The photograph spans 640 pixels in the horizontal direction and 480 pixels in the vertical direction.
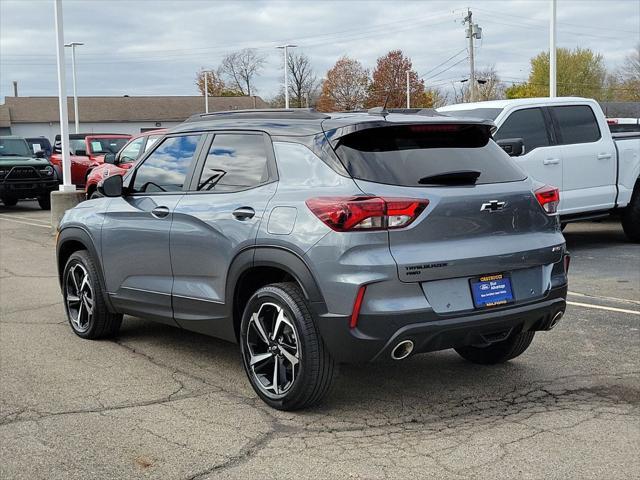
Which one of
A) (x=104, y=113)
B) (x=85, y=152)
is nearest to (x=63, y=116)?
(x=85, y=152)

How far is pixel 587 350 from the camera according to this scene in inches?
246

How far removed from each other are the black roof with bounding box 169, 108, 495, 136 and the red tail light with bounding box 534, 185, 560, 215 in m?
0.52

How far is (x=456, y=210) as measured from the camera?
4.68 m

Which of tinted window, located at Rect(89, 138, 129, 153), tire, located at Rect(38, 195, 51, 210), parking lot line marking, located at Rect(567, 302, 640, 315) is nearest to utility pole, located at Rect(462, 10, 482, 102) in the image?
tinted window, located at Rect(89, 138, 129, 153)

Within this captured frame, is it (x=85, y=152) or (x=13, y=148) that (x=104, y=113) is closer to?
(x=85, y=152)

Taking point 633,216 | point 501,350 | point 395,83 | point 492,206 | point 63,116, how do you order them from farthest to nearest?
point 395,83, point 63,116, point 633,216, point 501,350, point 492,206

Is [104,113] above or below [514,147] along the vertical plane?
above

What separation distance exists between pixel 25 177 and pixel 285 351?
1692 centimetres

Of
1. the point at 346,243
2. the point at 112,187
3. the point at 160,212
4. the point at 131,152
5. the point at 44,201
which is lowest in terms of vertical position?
the point at 44,201

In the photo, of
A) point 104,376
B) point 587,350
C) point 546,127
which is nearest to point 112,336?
point 104,376

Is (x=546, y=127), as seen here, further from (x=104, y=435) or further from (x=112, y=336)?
(x=104, y=435)

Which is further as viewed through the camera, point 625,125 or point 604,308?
point 625,125

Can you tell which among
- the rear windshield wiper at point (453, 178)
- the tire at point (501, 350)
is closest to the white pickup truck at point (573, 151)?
the tire at point (501, 350)

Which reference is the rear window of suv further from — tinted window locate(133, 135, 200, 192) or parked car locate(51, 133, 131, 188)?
parked car locate(51, 133, 131, 188)
